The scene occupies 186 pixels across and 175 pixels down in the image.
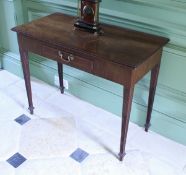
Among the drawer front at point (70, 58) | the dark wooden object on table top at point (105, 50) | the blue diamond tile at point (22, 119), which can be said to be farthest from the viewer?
the blue diamond tile at point (22, 119)

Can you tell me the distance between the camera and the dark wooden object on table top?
142cm

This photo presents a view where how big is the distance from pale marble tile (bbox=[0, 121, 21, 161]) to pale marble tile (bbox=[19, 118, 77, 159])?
0.04 m

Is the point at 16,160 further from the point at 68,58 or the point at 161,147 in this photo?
the point at 161,147

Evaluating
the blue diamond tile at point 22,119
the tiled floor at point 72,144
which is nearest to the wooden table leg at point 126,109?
the tiled floor at point 72,144

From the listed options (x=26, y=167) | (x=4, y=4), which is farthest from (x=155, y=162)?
(x=4, y=4)

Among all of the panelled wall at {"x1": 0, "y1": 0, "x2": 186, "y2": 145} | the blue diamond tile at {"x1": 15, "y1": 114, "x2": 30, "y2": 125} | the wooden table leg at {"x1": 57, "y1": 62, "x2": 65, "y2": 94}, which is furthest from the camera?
the wooden table leg at {"x1": 57, "y1": 62, "x2": 65, "y2": 94}

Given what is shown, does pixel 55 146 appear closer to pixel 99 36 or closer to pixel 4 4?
pixel 99 36

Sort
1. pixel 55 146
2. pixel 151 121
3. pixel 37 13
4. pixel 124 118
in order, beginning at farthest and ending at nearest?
pixel 37 13
pixel 151 121
pixel 55 146
pixel 124 118

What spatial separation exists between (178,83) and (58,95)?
3.45 feet

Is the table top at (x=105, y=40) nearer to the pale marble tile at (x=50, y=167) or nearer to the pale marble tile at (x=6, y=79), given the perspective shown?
the pale marble tile at (x=50, y=167)

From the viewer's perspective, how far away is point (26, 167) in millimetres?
1692

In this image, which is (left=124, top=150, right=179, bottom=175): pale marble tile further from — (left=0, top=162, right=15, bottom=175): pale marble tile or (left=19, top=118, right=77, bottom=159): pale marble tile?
(left=0, top=162, right=15, bottom=175): pale marble tile

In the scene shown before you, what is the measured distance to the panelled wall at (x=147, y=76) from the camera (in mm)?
1636

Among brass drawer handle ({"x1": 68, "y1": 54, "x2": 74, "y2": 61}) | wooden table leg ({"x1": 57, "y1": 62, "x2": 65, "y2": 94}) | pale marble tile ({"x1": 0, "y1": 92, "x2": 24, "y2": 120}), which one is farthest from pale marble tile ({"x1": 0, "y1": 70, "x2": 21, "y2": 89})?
brass drawer handle ({"x1": 68, "y1": 54, "x2": 74, "y2": 61})
